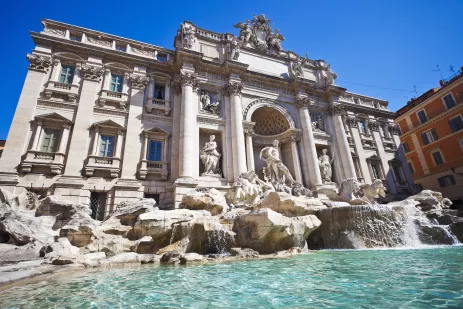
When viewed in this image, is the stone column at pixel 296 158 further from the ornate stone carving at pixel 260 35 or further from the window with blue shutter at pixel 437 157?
the window with blue shutter at pixel 437 157

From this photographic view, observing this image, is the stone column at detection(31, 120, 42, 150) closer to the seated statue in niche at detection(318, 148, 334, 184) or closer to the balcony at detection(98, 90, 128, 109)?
the balcony at detection(98, 90, 128, 109)

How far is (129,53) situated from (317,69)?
55.6 feet

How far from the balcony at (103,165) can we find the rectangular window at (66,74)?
549cm

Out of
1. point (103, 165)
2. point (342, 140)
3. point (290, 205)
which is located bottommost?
point (290, 205)

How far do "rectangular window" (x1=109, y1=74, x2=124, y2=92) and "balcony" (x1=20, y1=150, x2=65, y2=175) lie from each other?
529 cm

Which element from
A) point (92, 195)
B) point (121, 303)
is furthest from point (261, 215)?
point (92, 195)

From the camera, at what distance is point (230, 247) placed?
7223 millimetres

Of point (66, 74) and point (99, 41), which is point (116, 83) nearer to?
point (66, 74)

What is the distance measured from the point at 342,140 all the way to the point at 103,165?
17843 millimetres

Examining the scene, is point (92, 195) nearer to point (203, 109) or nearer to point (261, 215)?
point (203, 109)

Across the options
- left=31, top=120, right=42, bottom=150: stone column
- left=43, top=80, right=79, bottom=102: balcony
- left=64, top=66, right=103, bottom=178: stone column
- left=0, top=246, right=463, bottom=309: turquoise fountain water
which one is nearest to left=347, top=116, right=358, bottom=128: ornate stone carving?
left=0, top=246, right=463, bottom=309: turquoise fountain water

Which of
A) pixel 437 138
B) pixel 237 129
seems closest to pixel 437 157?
pixel 437 138

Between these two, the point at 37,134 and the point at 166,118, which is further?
the point at 166,118

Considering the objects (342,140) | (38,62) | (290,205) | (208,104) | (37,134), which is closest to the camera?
(290,205)
